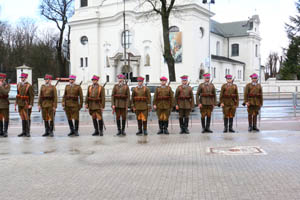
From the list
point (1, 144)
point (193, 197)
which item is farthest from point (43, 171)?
point (1, 144)

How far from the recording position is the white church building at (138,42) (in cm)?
4709

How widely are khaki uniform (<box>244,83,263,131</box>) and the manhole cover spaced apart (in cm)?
318

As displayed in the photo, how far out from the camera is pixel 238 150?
8242 millimetres

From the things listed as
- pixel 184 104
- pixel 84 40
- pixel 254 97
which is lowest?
pixel 184 104

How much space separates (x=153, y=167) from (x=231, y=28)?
2586 inches

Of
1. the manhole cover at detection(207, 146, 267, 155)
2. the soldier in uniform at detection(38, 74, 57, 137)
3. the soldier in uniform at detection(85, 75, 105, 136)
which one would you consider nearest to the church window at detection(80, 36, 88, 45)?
the soldier in uniform at detection(38, 74, 57, 137)

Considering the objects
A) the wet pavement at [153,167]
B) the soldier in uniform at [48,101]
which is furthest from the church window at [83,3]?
the wet pavement at [153,167]

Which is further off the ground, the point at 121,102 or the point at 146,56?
the point at 146,56

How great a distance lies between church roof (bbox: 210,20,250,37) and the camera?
6619 cm

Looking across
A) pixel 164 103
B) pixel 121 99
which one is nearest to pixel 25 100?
pixel 121 99

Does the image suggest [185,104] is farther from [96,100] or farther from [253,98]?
[96,100]

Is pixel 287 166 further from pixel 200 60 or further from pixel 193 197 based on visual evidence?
pixel 200 60

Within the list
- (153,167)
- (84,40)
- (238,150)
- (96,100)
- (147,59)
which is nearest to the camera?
(153,167)

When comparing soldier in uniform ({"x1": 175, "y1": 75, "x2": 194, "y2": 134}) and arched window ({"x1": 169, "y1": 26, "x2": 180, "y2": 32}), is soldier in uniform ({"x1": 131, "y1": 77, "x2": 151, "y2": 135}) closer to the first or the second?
soldier in uniform ({"x1": 175, "y1": 75, "x2": 194, "y2": 134})
